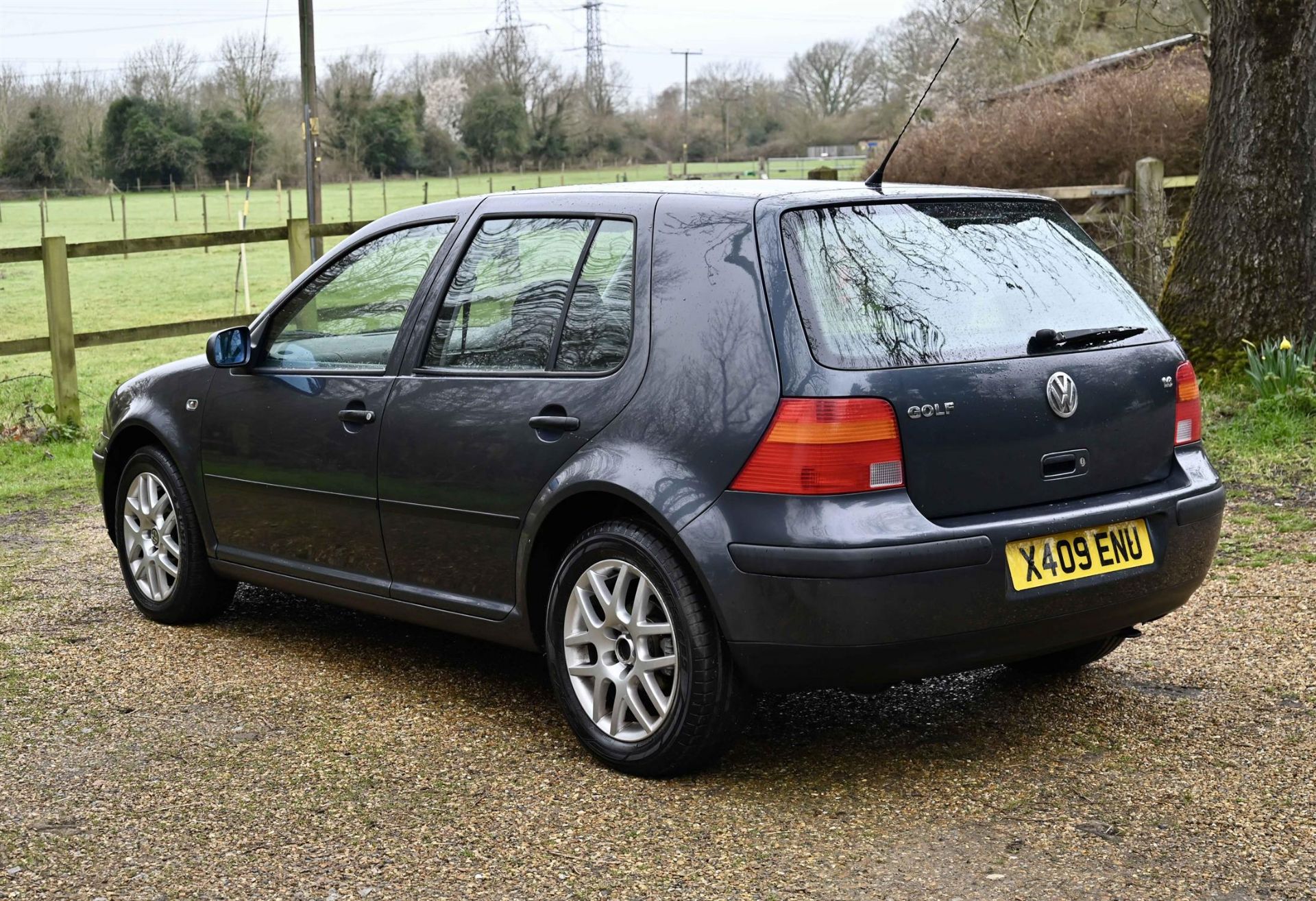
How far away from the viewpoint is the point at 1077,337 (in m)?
4.03

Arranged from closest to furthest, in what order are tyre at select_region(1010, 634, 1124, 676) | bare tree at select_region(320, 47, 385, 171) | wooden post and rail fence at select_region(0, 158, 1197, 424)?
tyre at select_region(1010, 634, 1124, 676)
wooden post and rail fence at select_region(0, 158, 1197, 424)
bare tree at select_region(320, 47, 385, 171)

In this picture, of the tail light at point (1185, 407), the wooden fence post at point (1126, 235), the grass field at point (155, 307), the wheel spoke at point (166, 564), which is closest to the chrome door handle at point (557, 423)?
the tail light at point (1185, 407)

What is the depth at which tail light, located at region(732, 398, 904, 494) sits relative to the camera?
361cm

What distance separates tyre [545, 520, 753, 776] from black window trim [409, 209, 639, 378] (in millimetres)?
500

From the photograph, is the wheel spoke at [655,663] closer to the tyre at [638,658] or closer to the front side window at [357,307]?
the tyre at [638,658]

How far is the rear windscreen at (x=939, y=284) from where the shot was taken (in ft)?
12.3

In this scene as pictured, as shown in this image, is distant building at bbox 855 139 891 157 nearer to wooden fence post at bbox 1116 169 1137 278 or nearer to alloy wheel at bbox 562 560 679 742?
wooden fence post at bbox 1116 169 1137 278

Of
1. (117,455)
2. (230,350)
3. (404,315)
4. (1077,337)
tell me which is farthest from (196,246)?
(1077,337)

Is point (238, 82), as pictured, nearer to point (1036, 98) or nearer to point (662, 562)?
point (1036, 98)

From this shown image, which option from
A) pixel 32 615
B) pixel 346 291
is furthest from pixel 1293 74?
pixel 32 615

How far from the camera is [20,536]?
7961mm

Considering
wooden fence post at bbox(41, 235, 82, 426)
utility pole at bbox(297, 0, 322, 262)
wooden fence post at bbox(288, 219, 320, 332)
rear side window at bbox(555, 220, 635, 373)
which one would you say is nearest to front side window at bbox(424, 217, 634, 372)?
rear side window at bbox(555, 220, 635, 373)

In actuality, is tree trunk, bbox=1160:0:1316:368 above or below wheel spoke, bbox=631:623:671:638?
above

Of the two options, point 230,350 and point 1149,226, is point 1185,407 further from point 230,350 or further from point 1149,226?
point 1149,226
